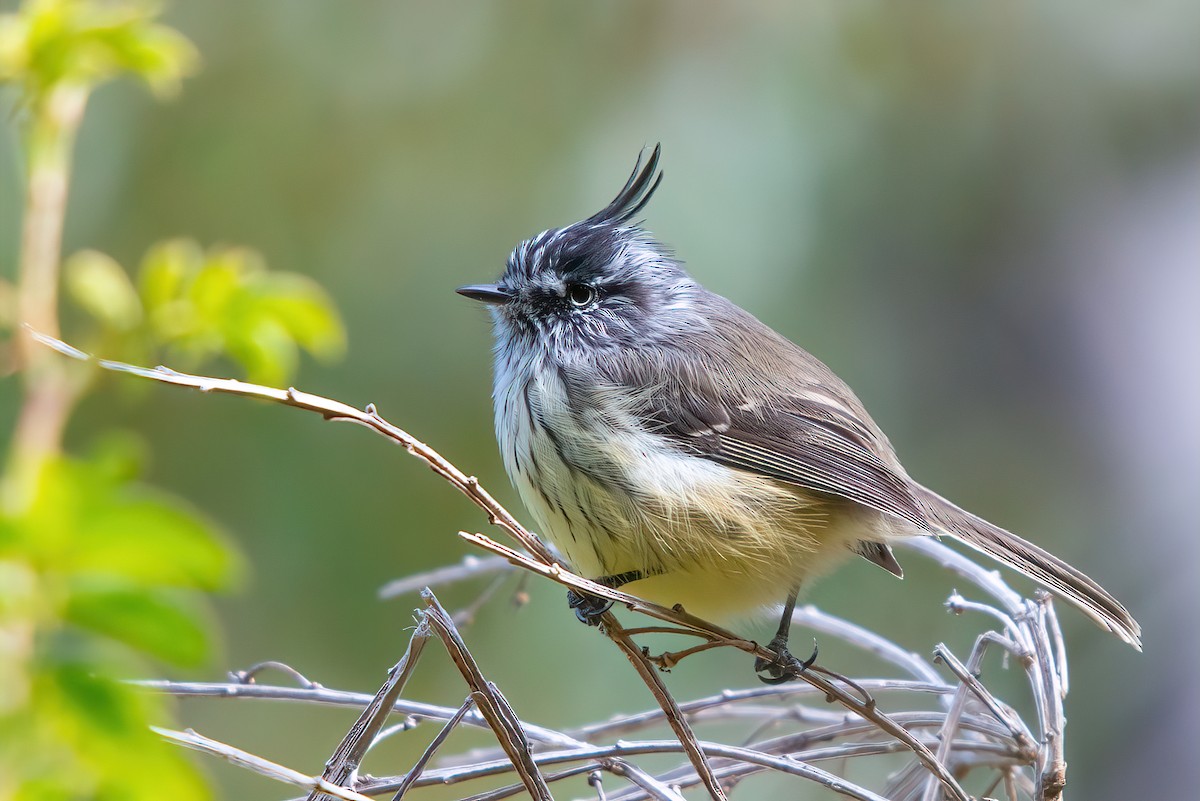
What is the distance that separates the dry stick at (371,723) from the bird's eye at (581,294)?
5.46ft

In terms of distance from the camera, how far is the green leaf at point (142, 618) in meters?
0.71

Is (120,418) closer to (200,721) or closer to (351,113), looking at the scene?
(200,721)

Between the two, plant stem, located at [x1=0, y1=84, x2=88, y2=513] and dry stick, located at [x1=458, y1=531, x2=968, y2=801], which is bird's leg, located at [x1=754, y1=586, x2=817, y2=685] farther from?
plant stem, located at [x1=0, y1=84, x2=88, y2=513]

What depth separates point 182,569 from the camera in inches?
28.2

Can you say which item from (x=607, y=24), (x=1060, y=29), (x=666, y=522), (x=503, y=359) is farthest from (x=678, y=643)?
(x=1060, y=29)

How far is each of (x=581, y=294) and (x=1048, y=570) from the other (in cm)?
142

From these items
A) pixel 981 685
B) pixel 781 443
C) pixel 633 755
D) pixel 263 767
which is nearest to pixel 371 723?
pixel 263 767

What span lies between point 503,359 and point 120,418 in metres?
2.21

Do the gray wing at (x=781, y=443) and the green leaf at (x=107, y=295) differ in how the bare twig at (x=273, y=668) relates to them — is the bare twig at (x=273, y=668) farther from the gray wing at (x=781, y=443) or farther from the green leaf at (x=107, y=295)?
the gray wing at (x=781, y=443)

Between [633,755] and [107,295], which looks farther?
[633,755]

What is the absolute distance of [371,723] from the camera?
4.87 feet

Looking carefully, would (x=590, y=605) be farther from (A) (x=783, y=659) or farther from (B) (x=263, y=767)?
(B) (x=263, y=767)

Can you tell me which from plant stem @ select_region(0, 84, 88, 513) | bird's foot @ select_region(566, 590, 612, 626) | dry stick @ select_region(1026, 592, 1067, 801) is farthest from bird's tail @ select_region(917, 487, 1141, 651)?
plant stem @ select_region(0, 84, 88, 513)

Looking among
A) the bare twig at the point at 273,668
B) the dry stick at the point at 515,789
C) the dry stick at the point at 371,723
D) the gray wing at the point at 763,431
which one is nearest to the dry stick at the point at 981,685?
the dry stick at the point at 515,789
